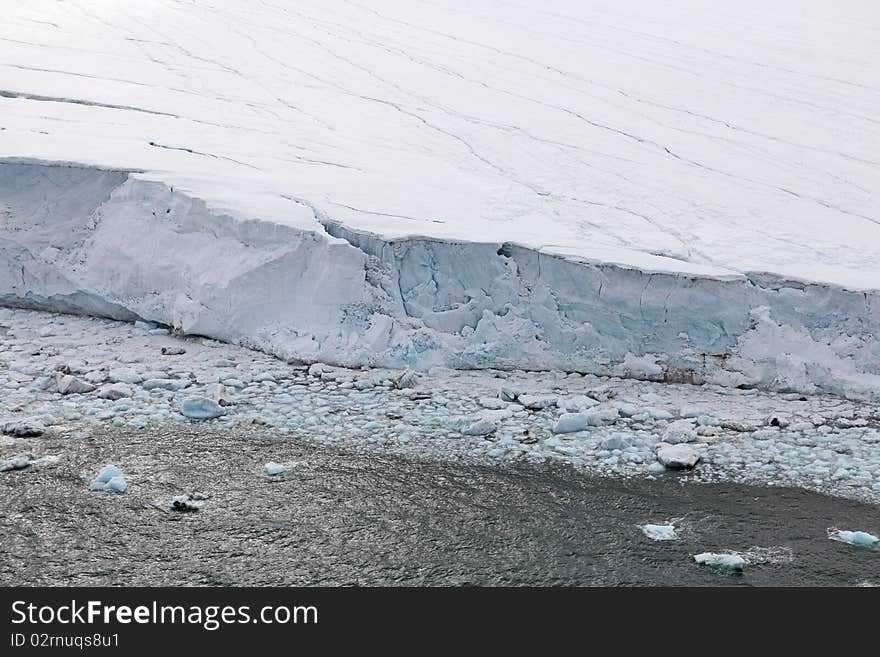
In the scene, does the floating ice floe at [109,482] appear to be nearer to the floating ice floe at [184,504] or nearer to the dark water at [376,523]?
the dark water at [376,523]

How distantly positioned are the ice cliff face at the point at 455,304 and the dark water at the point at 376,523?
120 centimetres

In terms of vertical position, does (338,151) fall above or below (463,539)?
above

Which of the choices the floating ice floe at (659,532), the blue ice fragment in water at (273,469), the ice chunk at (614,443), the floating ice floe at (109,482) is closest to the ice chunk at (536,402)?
the ice chunk at (614,443)

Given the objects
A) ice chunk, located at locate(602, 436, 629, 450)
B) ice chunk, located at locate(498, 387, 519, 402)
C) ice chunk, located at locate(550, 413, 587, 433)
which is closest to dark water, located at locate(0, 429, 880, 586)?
ice chunk, located at locate(602, 436, 629, 450)

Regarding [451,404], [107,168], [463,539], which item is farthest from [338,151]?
[463,539]

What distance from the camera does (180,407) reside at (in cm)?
545

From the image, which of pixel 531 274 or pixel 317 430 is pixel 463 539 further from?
pixel 531 274

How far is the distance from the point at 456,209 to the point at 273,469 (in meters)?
2.55

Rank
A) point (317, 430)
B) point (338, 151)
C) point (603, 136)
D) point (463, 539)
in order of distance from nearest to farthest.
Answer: point (463, 539) → point (317, 430) → point (338, 151) → point (603, 136)

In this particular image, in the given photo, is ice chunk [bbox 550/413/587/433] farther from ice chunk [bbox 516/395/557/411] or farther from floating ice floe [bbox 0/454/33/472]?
floating ice floe [bbox 0/454/33/472]

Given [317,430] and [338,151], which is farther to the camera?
[338,151]

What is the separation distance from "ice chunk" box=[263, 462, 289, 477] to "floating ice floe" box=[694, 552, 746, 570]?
6.07 ft
